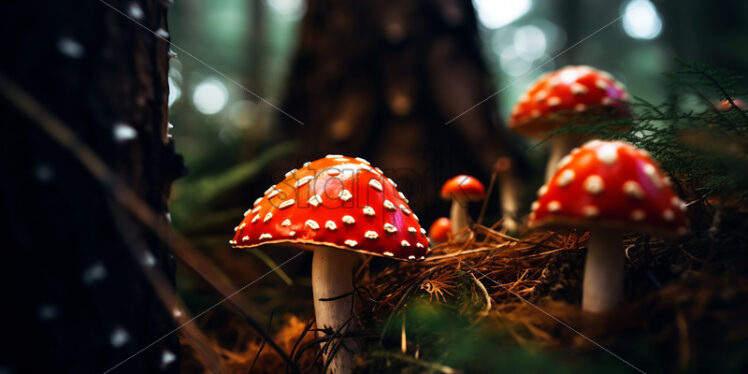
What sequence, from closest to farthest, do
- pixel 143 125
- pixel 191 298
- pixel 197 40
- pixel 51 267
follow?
pixel 51 267 → pixel 143 125 → pixel 191 298 → pixel 197 40

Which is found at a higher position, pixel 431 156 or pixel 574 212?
pixel 431 156

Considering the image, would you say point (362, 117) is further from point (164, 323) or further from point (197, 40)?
point (197, 40)

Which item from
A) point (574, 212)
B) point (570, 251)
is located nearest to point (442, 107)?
point (570, 251)

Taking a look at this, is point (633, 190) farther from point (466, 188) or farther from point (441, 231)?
point (441, 231)

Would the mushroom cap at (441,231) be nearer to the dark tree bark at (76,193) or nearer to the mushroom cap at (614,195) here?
the mushroom cap at (614,195)

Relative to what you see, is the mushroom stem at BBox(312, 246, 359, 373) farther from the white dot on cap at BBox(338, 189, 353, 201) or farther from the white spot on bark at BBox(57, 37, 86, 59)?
the white spot on bark at BBox(57, 37, 86, 59)

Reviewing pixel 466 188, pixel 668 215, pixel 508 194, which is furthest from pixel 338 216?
pixel 508 194
